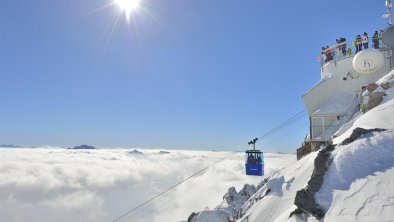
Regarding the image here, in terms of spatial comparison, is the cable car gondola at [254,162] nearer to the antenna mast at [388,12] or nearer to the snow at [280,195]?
the snow at [280,195]

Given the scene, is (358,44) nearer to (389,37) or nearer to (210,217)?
(389,37)

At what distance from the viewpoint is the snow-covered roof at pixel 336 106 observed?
24678 millimetres

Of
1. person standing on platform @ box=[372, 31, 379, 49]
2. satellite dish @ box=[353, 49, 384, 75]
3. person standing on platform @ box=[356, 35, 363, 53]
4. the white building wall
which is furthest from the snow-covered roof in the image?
person standing on platform @ box=[372, 31, 379, 49]

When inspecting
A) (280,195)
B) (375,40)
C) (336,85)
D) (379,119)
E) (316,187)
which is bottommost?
(280,195)

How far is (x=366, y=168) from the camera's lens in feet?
32.7

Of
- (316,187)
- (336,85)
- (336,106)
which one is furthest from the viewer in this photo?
(336,85)

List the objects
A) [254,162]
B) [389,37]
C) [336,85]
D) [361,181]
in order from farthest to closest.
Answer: [336,85]
[389,37]
[254,162]
[361,181]

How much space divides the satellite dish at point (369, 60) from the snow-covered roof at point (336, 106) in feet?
7.93

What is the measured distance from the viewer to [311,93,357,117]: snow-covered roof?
81.0 feet

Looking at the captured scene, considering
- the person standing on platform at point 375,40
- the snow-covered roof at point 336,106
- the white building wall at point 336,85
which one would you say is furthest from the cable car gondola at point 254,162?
the person standing on platform at point 375,40

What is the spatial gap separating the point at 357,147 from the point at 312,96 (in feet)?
55.8

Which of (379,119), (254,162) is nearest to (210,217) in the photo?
(254,162)

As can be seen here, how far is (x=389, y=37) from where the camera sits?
26109mm

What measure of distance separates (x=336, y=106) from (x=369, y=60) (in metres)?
4.38
